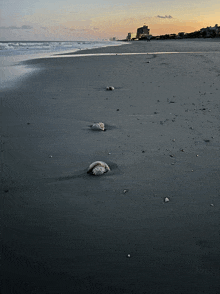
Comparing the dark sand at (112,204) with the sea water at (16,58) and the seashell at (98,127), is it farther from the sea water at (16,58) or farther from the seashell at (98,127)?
the sea water at (16,58)

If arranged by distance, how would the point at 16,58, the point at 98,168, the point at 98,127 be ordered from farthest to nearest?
1. the point at 16,58
2. the point at 98,127
3. the point at 98,168

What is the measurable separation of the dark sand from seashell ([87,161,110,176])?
2.1 inches

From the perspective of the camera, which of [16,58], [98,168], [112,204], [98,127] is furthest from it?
[16,58]

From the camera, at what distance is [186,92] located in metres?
5.27

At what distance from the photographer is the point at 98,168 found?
2.16 meters

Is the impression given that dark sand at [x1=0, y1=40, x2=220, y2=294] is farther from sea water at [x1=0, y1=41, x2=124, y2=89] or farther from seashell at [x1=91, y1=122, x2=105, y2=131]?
sea water at [x1=0, y1=41, x2=124, y2=89]

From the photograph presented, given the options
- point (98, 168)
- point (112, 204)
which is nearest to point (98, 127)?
point (98, 168)

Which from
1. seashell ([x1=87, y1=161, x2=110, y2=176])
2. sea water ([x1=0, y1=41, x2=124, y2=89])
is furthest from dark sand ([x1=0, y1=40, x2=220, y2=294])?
sea water ([x1=0, y1=41, x2=124, y2=89])

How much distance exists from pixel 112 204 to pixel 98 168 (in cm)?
46

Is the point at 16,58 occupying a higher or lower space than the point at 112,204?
lower

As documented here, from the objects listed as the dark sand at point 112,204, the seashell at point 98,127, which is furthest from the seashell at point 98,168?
the seashell at point 98,127

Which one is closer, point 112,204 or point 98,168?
point 112,204

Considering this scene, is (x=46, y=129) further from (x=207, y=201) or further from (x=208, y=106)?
(x=208, y=106)

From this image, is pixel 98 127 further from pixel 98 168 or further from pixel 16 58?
pixel 16 58
